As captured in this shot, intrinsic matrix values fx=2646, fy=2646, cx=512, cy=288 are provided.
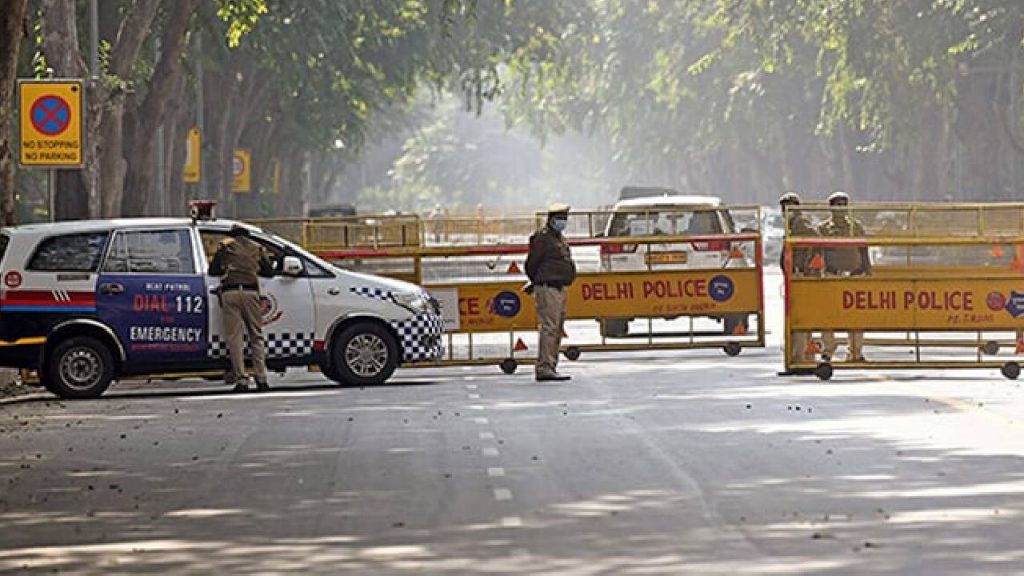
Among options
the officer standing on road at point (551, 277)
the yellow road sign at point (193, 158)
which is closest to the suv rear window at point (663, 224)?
the officer standing on road at point (551, 277)

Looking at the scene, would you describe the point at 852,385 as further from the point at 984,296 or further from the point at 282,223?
the point at 282,223

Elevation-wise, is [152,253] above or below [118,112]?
below

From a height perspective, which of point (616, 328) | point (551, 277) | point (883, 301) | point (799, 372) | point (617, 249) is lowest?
point (799, 372)

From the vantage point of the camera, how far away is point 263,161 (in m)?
71.7

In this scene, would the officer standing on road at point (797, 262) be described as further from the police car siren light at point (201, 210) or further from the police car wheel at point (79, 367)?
the police car wheel at point (79, 367)

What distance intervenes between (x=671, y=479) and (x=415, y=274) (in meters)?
14.2

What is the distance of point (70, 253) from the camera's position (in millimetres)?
25547

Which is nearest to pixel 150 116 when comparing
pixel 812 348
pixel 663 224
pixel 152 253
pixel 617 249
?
pixel 663 224

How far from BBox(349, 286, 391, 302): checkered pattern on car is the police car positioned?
0.01 m

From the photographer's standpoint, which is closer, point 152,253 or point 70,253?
point 70,253

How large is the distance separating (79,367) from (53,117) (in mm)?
5363

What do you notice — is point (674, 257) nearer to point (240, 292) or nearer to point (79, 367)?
point (240, 292)

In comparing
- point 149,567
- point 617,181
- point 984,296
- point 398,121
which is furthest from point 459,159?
point 149,567

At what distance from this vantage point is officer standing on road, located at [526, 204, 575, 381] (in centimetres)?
2745
